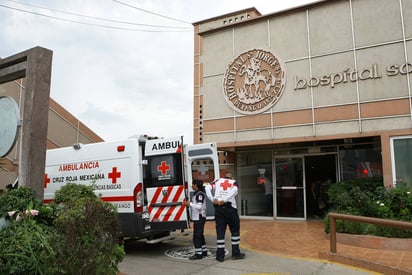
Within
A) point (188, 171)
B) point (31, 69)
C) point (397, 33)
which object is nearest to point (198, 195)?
point (188, 171)

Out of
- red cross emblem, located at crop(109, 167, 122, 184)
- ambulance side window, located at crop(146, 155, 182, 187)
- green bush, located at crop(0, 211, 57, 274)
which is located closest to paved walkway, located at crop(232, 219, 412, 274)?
ambulance side window, located at crop(146, 155, 182, 187)

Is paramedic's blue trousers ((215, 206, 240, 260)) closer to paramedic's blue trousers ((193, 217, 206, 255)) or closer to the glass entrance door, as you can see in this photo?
paramedic's blue trousers ((193, 217, 206, 255))

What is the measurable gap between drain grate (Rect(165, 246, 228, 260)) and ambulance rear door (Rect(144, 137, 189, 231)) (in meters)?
0.61

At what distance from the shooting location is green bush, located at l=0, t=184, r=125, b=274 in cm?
386

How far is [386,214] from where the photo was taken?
8.74 m

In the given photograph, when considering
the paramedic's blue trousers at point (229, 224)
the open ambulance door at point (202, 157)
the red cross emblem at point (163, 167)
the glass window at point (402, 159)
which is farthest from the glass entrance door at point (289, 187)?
the red cross emblem at point (163, 167)

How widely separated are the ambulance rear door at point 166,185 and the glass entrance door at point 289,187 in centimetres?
642

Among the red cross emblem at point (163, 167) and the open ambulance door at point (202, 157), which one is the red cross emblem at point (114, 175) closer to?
the red cross emblem at point (163, 167)

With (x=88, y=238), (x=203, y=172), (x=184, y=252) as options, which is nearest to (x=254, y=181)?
(x=203, y=172)

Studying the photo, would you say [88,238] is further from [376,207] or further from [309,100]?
[309,100]

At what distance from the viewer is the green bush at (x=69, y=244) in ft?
12.7

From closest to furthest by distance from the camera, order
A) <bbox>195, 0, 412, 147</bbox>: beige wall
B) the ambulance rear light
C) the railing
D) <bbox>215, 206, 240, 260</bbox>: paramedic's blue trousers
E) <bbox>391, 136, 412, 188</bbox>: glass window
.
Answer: the railing < <bbox>215, 206, 240, 260</bbox>: paramedic's blue trousers < the ambulance rear light < <bbox>391, 136, 412, 188</bbox>: glass window < <bbox>195, 0, 412, 147</bbox>: beige wall

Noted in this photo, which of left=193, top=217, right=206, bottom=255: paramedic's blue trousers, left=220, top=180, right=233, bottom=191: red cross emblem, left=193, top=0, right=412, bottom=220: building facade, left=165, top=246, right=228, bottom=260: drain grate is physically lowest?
left=165, top=246, right=228, bottom=260: drain grate

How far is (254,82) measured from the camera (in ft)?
43.5
